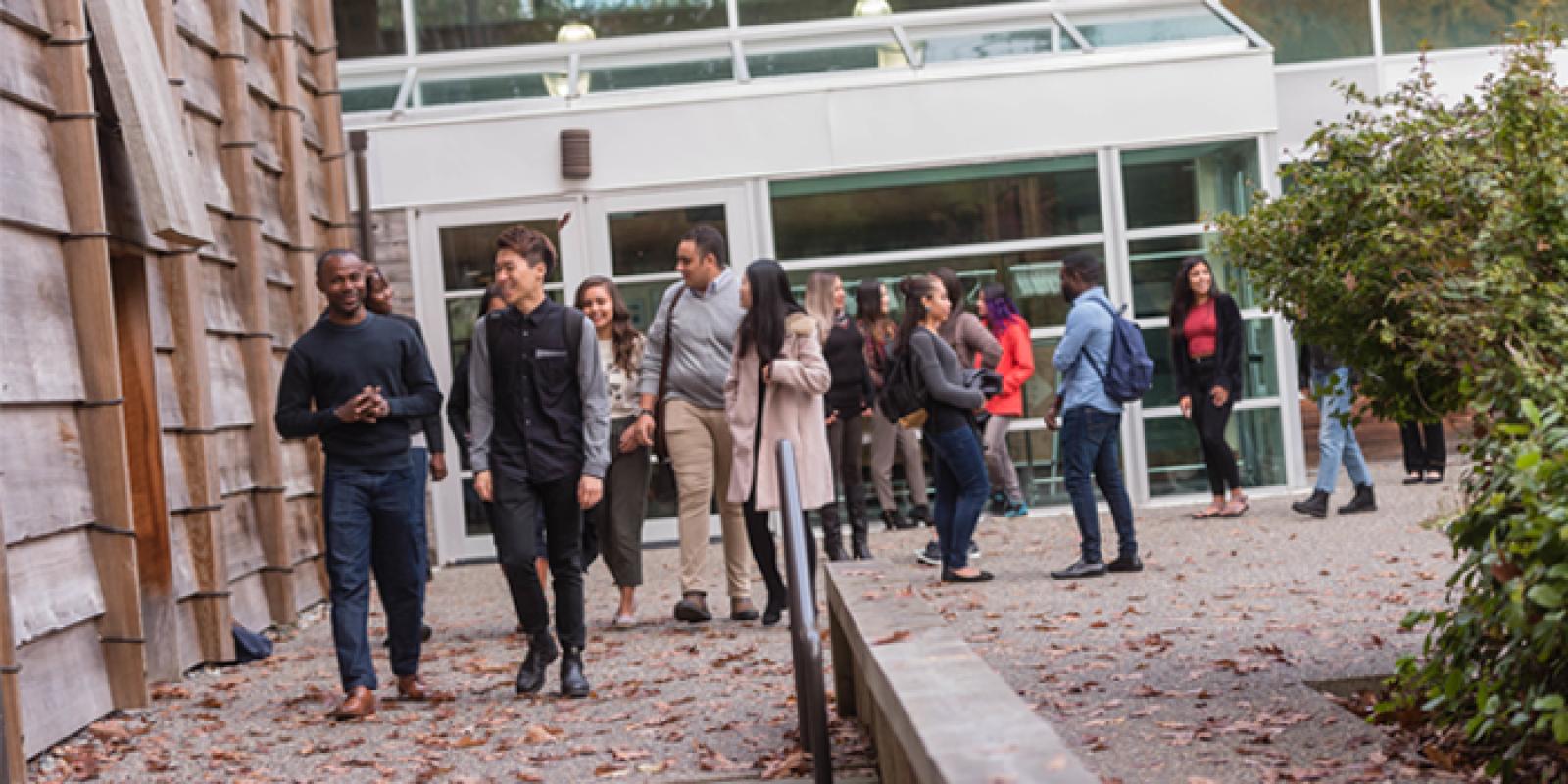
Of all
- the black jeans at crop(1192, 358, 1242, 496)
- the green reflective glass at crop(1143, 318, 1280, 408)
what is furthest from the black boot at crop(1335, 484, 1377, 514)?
the green reflective glass at crop(1143, 318, 1280, 408)

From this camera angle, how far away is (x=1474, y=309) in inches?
207

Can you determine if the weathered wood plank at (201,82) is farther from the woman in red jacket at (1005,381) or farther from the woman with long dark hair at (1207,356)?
the woman with long dark hair at (1207,356)

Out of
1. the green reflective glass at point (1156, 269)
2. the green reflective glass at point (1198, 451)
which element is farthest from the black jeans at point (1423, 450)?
the green reflective glass at point (1156, 269)

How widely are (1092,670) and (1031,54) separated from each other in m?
9.65

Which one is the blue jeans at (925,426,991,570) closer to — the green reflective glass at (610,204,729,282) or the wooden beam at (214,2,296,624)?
the wooden beam at (214,2,296,624)

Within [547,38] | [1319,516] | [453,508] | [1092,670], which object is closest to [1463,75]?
[1319,516]

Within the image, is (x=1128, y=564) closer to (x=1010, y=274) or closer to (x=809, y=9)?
(x=1010, y=274)

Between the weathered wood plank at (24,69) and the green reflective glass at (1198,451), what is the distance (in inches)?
402

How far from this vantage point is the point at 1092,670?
7496 mm

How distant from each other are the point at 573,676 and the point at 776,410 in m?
2.22

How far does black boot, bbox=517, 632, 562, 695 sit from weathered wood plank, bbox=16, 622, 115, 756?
1.76m

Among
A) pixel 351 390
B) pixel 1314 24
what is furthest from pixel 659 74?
pixel 351 390

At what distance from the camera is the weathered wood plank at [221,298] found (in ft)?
33.6

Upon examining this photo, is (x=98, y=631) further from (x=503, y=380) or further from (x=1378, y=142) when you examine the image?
(x=1378, y=142)
